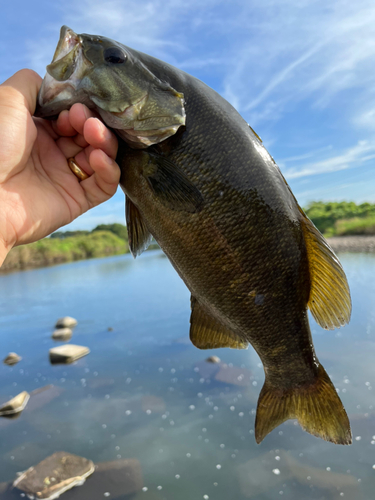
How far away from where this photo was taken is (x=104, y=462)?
6.96 meters

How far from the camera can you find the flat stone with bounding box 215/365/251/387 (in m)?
9.84

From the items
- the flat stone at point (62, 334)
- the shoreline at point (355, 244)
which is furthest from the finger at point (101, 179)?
the shoreline at point (355, 244)

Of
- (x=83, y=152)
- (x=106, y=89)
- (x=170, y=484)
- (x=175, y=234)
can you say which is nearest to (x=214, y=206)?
(x=175, y=234)

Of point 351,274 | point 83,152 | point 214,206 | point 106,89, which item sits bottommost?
point 351,274

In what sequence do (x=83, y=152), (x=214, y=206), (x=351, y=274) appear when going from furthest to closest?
(x=351, y=274)
(x=83, y=152)
(x=214, y=206)

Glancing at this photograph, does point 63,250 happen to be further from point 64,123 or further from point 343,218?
point 64,123

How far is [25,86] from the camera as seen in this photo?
194cm

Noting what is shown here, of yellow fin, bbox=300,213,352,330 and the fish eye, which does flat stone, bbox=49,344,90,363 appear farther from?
the fish eye

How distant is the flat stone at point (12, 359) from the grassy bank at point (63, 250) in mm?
16653

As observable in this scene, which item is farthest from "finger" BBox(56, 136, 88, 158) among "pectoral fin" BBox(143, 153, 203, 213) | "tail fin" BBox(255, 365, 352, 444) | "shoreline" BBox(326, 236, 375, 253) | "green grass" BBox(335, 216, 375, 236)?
"green grass" BBox(335, 216, 375, 236)

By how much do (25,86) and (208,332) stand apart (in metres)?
1.72

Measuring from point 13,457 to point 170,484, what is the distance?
3.40 meters

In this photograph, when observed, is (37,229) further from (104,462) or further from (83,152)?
(104,462)

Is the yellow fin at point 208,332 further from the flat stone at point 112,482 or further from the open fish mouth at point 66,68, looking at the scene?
the flat stone at point 112,482
